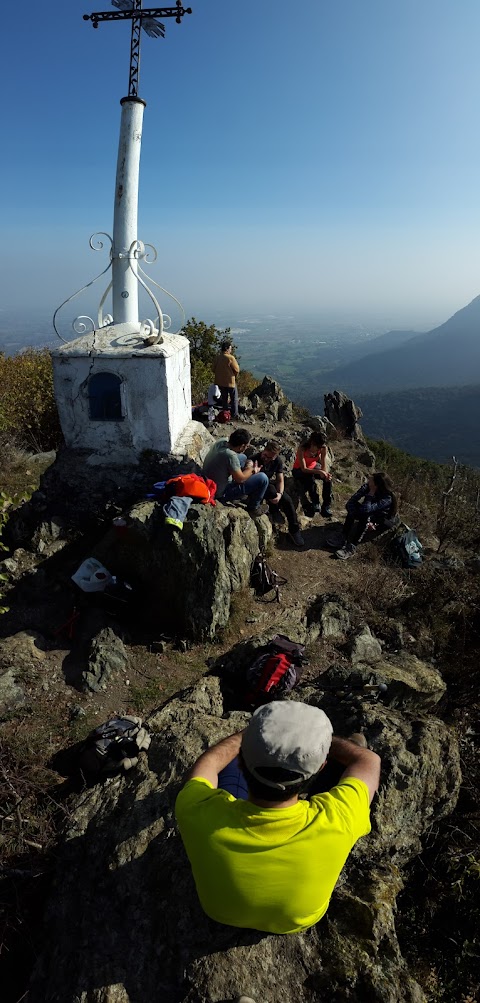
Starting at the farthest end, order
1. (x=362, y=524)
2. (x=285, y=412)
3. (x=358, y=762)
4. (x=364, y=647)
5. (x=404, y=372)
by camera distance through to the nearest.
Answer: (x=404, y=372) → (x=285, y=412) → (x=362, y=524) → (x=364, y=647) → (x=358, y=762)

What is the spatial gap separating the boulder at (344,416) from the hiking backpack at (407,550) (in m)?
8.34

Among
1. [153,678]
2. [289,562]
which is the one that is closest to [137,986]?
[153,678]

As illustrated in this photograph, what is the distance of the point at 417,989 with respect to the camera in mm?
2395

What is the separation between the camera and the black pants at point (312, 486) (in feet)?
29.6

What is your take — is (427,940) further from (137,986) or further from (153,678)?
(153,678)

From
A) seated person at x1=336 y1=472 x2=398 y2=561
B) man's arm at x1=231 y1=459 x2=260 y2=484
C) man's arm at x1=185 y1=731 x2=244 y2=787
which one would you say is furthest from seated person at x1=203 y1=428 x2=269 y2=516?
man's arm at x1=185 y1=731 x2=244 y2=787

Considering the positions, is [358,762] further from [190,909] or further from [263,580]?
[263,580]

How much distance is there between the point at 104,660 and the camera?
19.9 ft

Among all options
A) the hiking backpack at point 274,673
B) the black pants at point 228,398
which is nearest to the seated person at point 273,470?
the hiking backpack at point 274,673

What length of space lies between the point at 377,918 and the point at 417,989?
31 cm

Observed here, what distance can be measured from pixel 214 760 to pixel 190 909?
1.00 meters

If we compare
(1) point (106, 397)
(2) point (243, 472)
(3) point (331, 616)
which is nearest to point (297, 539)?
(2) point (243, 472)

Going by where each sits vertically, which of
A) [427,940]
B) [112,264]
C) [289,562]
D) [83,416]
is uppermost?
[112,264]

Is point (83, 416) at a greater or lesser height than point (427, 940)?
greater
